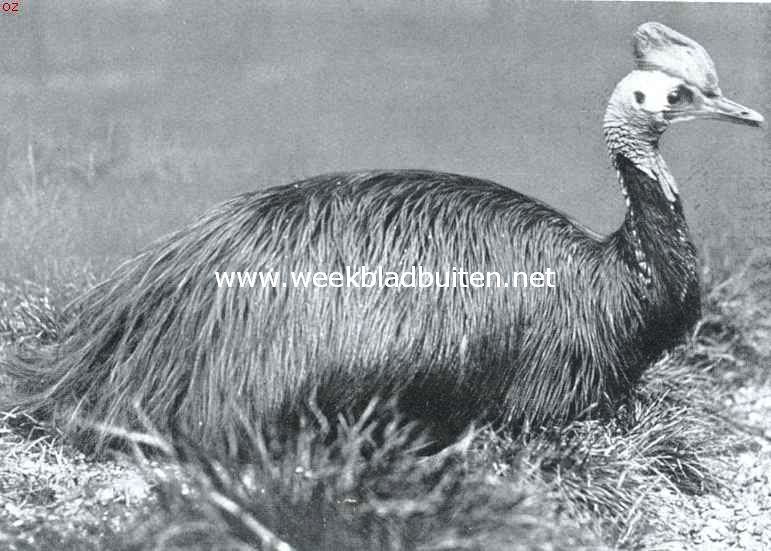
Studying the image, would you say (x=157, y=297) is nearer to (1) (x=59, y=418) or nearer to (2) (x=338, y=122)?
(1) (x=59, y=418)

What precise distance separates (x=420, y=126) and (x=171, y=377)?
4.16ft

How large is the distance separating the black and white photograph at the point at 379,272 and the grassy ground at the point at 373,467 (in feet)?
0.03

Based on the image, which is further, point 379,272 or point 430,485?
point 379,272

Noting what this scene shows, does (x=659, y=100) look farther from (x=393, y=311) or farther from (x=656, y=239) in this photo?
(x=393, y=311)

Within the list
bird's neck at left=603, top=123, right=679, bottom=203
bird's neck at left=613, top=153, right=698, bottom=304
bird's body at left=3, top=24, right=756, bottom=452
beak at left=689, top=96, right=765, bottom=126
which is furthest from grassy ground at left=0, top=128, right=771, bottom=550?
beak at left=689, top=96, right=765, bottom=126

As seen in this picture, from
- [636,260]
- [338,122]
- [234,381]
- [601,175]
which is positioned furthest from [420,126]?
[234,381]

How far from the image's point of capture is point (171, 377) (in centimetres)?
294

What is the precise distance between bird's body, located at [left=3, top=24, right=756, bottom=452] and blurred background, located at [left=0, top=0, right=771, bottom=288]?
1.02ft

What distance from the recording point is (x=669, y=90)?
10.2ft

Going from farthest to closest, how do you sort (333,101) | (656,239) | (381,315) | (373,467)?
(333,101) → (656,239) → (381,315) → (373,467)

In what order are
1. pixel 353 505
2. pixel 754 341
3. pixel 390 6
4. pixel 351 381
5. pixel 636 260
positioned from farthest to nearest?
pixel 754 341, pixel 390 6, pixel 636 260, pixel 351 381, pixel 353 505

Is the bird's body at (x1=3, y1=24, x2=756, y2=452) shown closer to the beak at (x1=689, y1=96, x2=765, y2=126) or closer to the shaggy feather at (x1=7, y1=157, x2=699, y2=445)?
the shaggy feather at (x1=7, y1=157, x2=699, y2=445)

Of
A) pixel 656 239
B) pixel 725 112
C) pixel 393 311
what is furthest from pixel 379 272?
pixel 725 112

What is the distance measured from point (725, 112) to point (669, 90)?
7.2 inches
